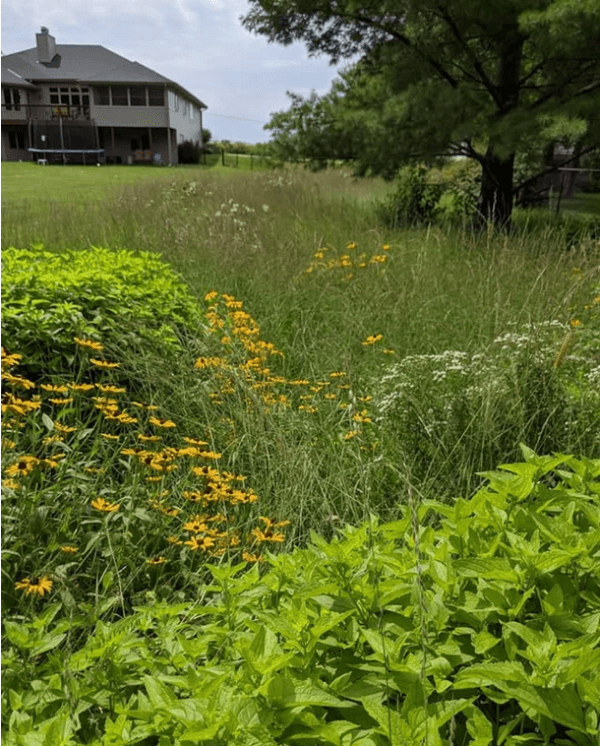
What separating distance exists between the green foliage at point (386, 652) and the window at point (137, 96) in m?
45.8

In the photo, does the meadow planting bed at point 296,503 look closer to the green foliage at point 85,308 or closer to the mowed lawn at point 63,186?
the green foliage at point 85,308

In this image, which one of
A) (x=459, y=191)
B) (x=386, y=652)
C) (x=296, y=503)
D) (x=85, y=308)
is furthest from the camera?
(x=459, y=191)

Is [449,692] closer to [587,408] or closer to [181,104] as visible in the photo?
[587,408]

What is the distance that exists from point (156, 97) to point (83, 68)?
4653 mm

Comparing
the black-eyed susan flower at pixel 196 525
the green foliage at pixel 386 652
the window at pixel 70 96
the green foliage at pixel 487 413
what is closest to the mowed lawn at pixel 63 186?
the green foliage at pixel 487 413

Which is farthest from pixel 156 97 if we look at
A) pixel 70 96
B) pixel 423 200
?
pixel 423 200

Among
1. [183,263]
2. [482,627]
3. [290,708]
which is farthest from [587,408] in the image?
[183,263]

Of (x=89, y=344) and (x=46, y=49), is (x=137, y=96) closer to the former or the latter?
(x=46, y=49)

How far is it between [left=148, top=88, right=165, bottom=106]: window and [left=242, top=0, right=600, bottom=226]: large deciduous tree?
1421 inches

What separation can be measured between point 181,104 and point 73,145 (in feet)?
34.4

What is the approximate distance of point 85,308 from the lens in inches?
143

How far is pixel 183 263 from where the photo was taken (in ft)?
19.2

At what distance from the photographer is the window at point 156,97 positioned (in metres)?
43.1

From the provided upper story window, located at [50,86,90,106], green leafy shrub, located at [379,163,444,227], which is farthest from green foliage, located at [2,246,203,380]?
upper story window, located at [50,86,90,106]
